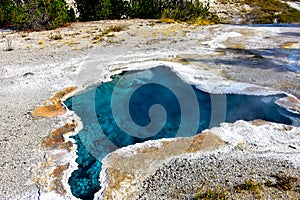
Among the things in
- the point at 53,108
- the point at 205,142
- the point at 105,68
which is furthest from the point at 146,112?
the point at 105,68

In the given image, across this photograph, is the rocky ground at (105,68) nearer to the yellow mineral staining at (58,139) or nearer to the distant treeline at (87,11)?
the yellow mineral staining at (58,139)

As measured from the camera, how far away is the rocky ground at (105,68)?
24.8ft

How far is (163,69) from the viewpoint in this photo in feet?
43.5

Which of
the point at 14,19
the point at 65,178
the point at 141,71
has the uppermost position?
the point at 14,19

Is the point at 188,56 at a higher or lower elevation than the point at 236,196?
higher

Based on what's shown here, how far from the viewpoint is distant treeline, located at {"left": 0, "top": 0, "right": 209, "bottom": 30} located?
62.4 ft

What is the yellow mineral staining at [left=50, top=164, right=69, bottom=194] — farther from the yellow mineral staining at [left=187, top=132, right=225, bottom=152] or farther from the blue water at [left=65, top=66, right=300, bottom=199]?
the yellow mineral staining at [left=187, top=132, right=225, bottom=152]

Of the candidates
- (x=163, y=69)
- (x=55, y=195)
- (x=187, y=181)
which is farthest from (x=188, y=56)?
(x=55, y=195)

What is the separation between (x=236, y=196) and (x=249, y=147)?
2072mm

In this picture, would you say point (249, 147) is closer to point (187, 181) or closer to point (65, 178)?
point (187, 181)

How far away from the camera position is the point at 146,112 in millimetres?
10859

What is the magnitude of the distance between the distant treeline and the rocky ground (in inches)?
38.1

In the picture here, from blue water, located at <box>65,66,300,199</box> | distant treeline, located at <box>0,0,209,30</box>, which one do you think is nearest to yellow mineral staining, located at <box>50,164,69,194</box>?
blue water, located at <box>65,66,300,199</box>

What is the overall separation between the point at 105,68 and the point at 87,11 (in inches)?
386
